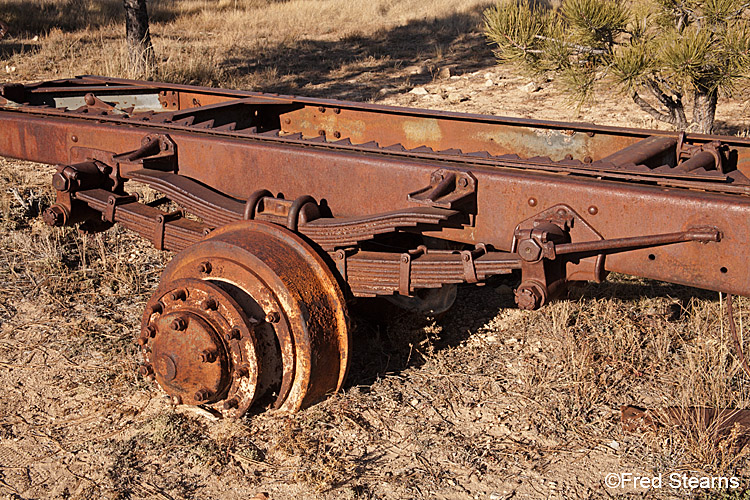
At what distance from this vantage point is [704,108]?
5.34 metres

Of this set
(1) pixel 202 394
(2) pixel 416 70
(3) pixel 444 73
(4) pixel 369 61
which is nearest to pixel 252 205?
(1) pixel 202 394

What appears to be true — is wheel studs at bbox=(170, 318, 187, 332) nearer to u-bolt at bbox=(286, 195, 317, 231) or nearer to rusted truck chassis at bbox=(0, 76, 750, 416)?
rusted truck chassis at bbox=(0, 76, 750, 416)

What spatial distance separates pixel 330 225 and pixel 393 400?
89 cm

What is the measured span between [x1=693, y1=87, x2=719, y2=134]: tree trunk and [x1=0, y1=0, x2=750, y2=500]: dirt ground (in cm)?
169

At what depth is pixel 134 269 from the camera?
4652 millimetres

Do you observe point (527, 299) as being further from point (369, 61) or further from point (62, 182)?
point (369, 61)

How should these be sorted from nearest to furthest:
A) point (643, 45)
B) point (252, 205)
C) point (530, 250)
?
point (530, 250), point (252, 205), point (643, 45)

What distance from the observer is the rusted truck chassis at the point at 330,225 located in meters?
2.62

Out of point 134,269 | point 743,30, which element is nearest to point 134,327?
point 134,269

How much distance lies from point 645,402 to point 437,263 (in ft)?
4.00

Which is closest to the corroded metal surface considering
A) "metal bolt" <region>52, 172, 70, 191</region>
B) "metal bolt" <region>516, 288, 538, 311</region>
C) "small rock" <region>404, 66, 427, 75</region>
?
"metal bolt" <region>516, 288, 538, 311</region>

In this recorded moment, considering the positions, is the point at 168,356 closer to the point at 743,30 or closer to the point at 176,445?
the point at 176,445

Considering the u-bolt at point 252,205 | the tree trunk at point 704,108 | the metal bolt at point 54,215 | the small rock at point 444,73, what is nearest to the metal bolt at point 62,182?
the metal bolt at point 54,215

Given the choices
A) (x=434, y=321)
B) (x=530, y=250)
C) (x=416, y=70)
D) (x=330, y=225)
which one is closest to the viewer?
(x=530, y=250)
